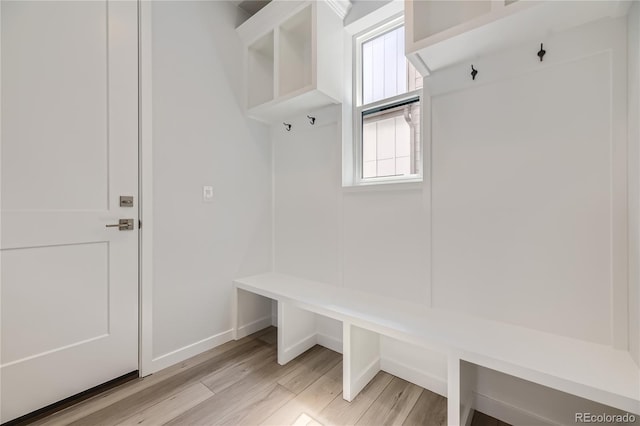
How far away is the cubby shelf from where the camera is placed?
1.78 m

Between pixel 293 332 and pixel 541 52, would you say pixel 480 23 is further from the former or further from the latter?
pixel 293 332

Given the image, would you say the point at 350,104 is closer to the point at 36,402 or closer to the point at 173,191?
the point at 173,191

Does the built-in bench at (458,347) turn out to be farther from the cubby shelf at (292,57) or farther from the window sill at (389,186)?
the cubby shelf at (292,57)

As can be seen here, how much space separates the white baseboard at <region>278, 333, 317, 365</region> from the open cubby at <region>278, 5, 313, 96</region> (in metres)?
1.88

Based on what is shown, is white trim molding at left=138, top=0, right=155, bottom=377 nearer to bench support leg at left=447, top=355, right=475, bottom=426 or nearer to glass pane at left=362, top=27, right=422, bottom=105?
glass pane at left=362, top=27, right=422, bottom=105

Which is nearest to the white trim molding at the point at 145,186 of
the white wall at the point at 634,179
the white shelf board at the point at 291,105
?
the white shelf board at the point at 291,105

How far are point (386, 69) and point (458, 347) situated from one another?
70.4 inches

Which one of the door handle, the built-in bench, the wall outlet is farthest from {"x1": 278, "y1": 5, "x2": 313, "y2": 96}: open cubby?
the built-in bench

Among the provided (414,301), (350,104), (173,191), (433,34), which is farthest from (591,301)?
(173,191)

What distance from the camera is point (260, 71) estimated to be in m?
2.31

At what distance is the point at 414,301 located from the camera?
5.40 feet

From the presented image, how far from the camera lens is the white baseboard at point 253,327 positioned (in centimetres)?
222

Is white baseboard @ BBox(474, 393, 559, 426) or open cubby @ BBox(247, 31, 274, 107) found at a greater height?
open cubby @ BBox(247, 31, 274, 107)

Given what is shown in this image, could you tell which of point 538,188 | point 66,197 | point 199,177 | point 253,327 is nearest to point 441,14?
point 538,188
